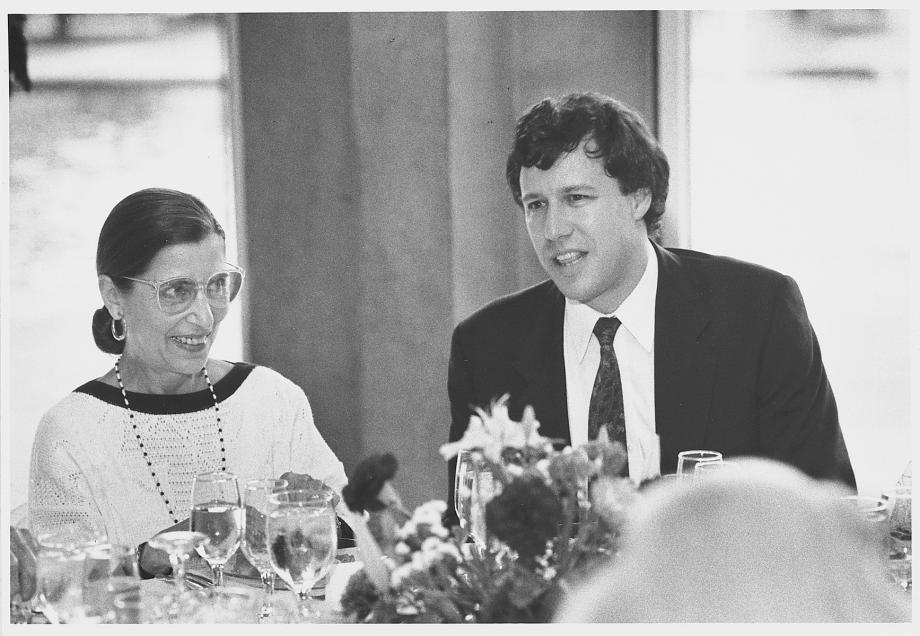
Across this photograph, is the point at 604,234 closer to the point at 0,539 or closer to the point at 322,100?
the point at 322,100

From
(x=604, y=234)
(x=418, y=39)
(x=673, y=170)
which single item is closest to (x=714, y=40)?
(x=673, y=170)

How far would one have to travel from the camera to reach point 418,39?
3662mm

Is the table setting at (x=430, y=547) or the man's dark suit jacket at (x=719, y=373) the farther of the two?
the man's dark suit jacket at (x=719, y=373)

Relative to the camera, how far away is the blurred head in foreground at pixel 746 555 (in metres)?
1.04

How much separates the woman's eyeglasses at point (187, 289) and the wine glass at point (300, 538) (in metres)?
1.11

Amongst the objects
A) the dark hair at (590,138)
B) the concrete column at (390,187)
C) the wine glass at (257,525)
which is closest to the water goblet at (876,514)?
the wine glass at (257,525)

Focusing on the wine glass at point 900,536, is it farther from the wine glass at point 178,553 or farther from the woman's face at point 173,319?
the woman's face at point 173,319

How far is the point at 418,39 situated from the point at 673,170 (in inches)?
40.8

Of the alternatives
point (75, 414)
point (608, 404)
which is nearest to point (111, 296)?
point (75, 414)

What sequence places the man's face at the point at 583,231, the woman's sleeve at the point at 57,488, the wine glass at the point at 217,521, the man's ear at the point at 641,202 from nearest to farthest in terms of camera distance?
1. the wine glass at the point at 217,521
2. the woman's sleeve at the point at 57,488
3. the man's face at the point at 583,231
4. the man's ear at the point at 641,202

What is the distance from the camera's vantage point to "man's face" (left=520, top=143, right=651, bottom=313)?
2.90 metres

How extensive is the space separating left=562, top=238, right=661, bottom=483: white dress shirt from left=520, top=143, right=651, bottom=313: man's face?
5 cm

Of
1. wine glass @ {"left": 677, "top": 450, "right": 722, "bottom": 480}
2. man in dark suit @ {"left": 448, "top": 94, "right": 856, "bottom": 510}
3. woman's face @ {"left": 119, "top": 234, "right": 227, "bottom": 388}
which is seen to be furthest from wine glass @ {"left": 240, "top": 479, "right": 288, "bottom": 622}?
man in dark suit @ {"left": 448, "top": 94, "right": 856, "bottom": 510}
